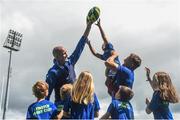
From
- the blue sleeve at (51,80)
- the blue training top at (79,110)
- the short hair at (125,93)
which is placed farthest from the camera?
the blue sleeve at (51,80)

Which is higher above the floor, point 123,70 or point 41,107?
point 123,70

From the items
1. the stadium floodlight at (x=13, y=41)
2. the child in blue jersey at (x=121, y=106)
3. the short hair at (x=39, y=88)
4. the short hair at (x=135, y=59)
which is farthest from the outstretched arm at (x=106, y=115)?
the stadium floodlight at (x=13, y=41)

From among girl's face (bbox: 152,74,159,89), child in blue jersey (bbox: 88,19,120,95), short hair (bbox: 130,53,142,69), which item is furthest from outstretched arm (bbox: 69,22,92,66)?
girl's face (bbox: 152,74,159,89)

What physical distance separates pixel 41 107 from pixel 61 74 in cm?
172

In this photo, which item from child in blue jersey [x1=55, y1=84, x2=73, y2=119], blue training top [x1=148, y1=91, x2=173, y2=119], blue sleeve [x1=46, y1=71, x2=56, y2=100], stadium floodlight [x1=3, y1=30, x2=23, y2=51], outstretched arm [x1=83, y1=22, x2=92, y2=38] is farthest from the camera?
stadium floodlight [x1=3, y1=30, x2=23, y2=51]

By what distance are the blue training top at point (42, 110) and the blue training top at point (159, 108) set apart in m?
2.23

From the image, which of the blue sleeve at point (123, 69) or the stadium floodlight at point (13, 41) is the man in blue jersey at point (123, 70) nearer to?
the blue sleeve at point (123, 69)

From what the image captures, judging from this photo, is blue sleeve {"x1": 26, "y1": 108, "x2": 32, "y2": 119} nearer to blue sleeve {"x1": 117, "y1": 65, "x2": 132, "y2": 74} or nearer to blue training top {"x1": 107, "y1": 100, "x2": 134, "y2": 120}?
blue training top {"x1": 107, "y1": 100, "x2": 134, "y2": 120}

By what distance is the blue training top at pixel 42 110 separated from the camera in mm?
8242

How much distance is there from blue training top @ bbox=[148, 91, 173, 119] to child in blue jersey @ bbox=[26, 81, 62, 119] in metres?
2.20

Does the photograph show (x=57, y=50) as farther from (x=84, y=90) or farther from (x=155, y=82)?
(x=155, y=82)

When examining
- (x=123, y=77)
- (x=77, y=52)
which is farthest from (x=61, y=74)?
(x=123, y=77)

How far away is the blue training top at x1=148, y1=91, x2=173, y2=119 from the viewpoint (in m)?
9.30

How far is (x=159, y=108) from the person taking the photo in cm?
933
